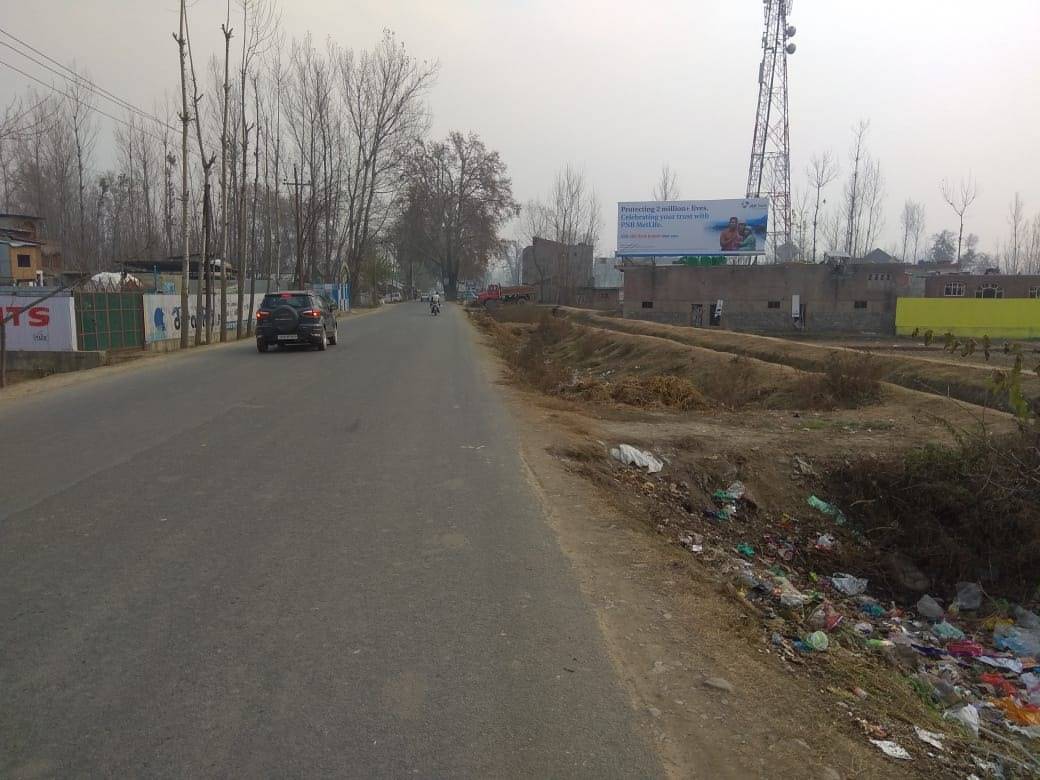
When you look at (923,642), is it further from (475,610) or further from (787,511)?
(475,610)

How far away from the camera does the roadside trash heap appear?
402 centimetres

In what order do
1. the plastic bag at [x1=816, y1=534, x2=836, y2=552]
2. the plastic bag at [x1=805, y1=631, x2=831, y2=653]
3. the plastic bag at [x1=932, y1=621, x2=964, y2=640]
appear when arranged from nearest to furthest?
the plastic bag at [x1=805, y1=631, x2=831, y2=653], the plastic bag at [x1=932, y1=621, x2=964, y2=640], the plastic bag at [x1=816, y1=534, x2=836, y2=552]

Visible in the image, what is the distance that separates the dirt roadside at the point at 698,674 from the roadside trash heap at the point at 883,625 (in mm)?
254

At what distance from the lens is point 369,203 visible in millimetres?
61750

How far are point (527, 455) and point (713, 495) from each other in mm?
2289

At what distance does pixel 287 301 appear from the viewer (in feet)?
76.7

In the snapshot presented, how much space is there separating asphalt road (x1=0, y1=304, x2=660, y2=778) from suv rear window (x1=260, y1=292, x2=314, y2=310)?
46.5 ft

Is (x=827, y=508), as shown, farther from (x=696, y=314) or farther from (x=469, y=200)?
(x=469, y=200)

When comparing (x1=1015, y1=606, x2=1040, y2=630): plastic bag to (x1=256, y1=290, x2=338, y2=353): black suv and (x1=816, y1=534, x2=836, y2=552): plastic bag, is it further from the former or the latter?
(x1=256, y1=290, x2=338, y2=353): black suv

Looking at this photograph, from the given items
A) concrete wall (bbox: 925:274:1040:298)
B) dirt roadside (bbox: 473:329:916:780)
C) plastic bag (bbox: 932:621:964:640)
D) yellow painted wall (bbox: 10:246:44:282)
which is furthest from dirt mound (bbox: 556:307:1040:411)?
yellow painted wall (bbox: 10:246:44:282)

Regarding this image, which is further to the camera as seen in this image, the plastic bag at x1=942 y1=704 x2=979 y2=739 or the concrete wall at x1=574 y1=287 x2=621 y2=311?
the concrete wall at x1=574 y1=287 x2=621 y2=311

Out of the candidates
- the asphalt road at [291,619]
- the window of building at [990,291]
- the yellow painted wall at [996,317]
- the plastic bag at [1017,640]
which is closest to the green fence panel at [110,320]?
the asphalt road at [291,619]

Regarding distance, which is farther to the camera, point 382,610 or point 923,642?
point 923,642

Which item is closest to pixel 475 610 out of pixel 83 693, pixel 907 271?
pixel 83 693
